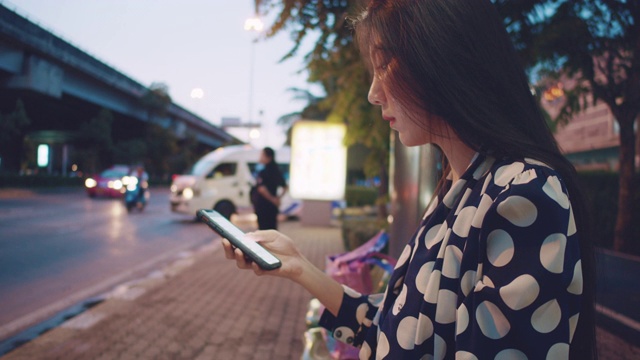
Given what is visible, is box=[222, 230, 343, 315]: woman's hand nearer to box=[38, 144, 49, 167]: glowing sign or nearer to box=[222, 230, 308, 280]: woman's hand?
box=[222, 230, 308, 280]: woman's hand

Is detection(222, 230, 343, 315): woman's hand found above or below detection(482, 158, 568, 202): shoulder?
below

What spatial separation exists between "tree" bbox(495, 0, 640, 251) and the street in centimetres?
561

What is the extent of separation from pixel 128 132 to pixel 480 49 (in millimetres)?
51432

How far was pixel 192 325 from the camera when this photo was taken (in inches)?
171

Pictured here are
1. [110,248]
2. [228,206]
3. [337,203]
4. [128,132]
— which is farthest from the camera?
[128,132]

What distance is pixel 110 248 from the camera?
9.05 m

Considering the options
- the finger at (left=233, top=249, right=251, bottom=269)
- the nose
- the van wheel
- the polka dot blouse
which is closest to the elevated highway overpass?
the van wheel

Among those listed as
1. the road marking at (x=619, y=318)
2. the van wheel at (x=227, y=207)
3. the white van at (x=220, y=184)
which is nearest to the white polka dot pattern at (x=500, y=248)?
the road marking at (x=619, y=318)

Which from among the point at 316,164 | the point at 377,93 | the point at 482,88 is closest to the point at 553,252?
the point at 482,88

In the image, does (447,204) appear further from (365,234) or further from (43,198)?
(43,198)

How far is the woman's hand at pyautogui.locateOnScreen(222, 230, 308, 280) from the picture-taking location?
52.0 inches

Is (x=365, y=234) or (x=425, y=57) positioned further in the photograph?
(x=365, y=234)

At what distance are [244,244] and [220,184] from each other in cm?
1337

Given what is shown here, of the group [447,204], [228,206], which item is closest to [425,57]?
[447,204]
